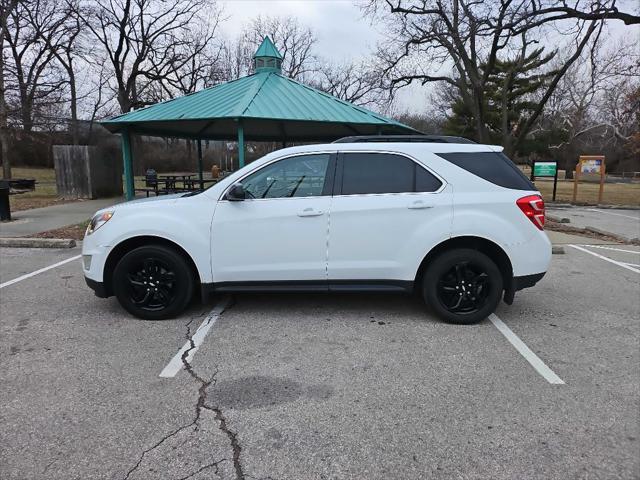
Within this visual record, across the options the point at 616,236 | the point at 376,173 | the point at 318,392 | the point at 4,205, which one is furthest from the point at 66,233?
the point at 616,236

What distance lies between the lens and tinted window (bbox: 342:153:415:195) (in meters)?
4.46

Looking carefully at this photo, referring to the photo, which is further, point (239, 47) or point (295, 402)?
point (239, 47)

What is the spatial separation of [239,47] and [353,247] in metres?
39.4

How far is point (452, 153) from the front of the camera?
14.8ft

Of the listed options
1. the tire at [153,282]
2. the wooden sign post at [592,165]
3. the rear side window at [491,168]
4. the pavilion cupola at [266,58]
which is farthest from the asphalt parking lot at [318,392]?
the wooden sign post at [592,165]

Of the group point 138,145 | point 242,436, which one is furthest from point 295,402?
point 138,145

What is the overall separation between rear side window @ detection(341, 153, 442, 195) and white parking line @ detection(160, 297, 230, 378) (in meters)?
1.88

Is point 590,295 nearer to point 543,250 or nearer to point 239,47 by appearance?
point 543,250

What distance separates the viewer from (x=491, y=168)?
4473mm

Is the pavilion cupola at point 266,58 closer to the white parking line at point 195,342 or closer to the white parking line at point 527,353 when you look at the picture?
the white parking line at point 195,342

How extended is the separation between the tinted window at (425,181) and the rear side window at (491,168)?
25 centimetres

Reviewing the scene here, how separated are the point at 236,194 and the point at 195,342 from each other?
4.70 ft

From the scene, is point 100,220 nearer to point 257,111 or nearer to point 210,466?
point 210,466

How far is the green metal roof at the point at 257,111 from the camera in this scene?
10.4 m
